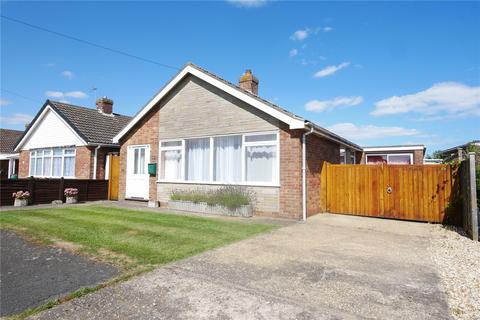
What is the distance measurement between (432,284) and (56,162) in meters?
20.9

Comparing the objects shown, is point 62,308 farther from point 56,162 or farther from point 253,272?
point 56,162

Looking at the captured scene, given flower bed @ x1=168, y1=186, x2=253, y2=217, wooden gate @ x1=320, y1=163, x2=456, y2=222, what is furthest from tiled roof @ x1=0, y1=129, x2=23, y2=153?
wooden gate @ x1=320, y1=163, x2=456, y2=222

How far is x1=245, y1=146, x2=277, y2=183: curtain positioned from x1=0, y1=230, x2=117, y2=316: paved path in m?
6.57

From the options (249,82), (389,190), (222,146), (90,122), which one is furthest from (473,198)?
(90,122)

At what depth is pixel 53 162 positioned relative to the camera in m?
19.3

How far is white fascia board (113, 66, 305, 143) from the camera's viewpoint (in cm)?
977

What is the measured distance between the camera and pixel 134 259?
5273 millimetres

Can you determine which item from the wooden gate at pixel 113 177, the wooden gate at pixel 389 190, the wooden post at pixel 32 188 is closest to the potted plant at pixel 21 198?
the wooden post at pixel 32 188

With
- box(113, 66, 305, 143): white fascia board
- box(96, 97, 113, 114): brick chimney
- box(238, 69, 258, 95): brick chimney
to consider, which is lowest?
box(113, 66, 305, 143): white fascia board

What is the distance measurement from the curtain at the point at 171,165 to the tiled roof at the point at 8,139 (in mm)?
21039

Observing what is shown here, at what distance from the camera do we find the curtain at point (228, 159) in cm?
1138

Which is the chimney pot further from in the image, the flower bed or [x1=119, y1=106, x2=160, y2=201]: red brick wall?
the flower bed

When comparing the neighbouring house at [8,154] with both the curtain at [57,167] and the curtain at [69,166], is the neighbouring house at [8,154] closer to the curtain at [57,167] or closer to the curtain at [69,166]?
the curtain at [57,167]

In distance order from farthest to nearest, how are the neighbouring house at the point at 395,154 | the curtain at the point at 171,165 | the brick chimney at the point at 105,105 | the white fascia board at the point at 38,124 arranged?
the neighbouring house at the point at 395,154
the brick chimney at the point at 105,105
the white fascia board at the point at 38,124
the curtain at the point at 171,165
